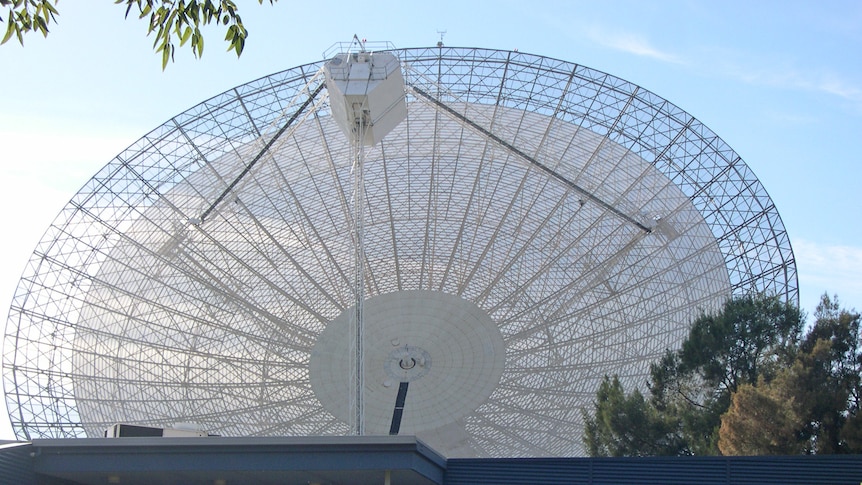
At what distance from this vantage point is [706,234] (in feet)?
177

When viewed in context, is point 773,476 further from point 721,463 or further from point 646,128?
point 646,128

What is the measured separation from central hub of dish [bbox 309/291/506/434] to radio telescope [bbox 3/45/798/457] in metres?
0.11

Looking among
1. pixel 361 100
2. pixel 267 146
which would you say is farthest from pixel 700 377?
pixel 267 146

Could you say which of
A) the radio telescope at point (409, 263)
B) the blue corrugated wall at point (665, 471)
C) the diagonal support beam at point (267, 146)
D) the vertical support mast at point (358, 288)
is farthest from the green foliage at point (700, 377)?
the diagonal support beam at point (267, 146)

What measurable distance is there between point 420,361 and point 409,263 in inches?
237

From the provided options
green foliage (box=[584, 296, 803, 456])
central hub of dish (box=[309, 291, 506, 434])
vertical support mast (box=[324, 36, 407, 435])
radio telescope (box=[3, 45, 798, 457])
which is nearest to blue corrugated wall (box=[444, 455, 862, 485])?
vertical support mast (box=[324, 36, 407, 435])

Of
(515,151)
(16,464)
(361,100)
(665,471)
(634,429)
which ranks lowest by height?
(665,471)

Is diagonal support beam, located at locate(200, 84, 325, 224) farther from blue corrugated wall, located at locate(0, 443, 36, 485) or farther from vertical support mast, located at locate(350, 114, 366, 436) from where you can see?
blue corrugated wall, located at locate(0, 443, 36, 485)

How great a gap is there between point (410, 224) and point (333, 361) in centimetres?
845

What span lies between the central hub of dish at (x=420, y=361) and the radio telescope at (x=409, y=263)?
0.11 metres

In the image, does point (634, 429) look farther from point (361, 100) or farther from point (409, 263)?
point (409, 263)

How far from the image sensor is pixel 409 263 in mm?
60125

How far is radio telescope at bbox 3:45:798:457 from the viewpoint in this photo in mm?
52625

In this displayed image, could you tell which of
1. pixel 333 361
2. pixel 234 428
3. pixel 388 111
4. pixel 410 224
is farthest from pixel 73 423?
pixel 388 111
